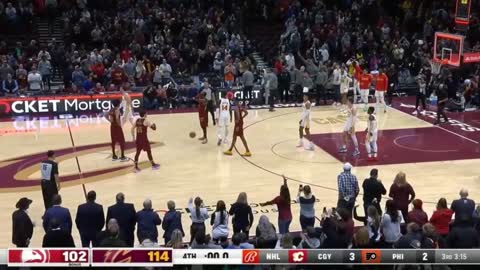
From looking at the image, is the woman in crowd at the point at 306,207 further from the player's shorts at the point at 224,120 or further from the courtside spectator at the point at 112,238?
the player's shorts at the point at 224,120

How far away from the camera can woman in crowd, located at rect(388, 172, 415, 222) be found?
15352 millimetres

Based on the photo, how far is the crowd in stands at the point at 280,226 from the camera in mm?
12500

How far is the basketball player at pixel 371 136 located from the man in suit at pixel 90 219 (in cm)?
Answer: 902

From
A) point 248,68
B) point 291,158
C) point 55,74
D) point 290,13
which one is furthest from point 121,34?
point 291,158

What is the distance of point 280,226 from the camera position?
606 inches

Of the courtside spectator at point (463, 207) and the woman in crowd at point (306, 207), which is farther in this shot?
the woman in crowd at point (306, 207)

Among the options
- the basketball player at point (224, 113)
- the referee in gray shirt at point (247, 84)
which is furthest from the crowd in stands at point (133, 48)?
the basketball player at point (224, 113)

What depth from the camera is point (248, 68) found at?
31.0 meters

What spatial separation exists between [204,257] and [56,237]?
2354 millimetres

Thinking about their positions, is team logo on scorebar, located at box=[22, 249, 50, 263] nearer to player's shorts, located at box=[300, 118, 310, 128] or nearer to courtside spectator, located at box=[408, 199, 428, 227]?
courtside spectator, located at box=[408, 199, 428, 227]

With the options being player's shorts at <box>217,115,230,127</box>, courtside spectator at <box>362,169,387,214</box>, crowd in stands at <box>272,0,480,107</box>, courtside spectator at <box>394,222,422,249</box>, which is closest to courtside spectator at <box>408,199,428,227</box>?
courtside spectator at <box>394,222,422,249</box>

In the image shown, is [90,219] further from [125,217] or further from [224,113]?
[224,113]

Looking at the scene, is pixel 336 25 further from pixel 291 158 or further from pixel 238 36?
pixel 291 158

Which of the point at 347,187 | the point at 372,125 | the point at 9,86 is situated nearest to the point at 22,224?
the point at 347,187
